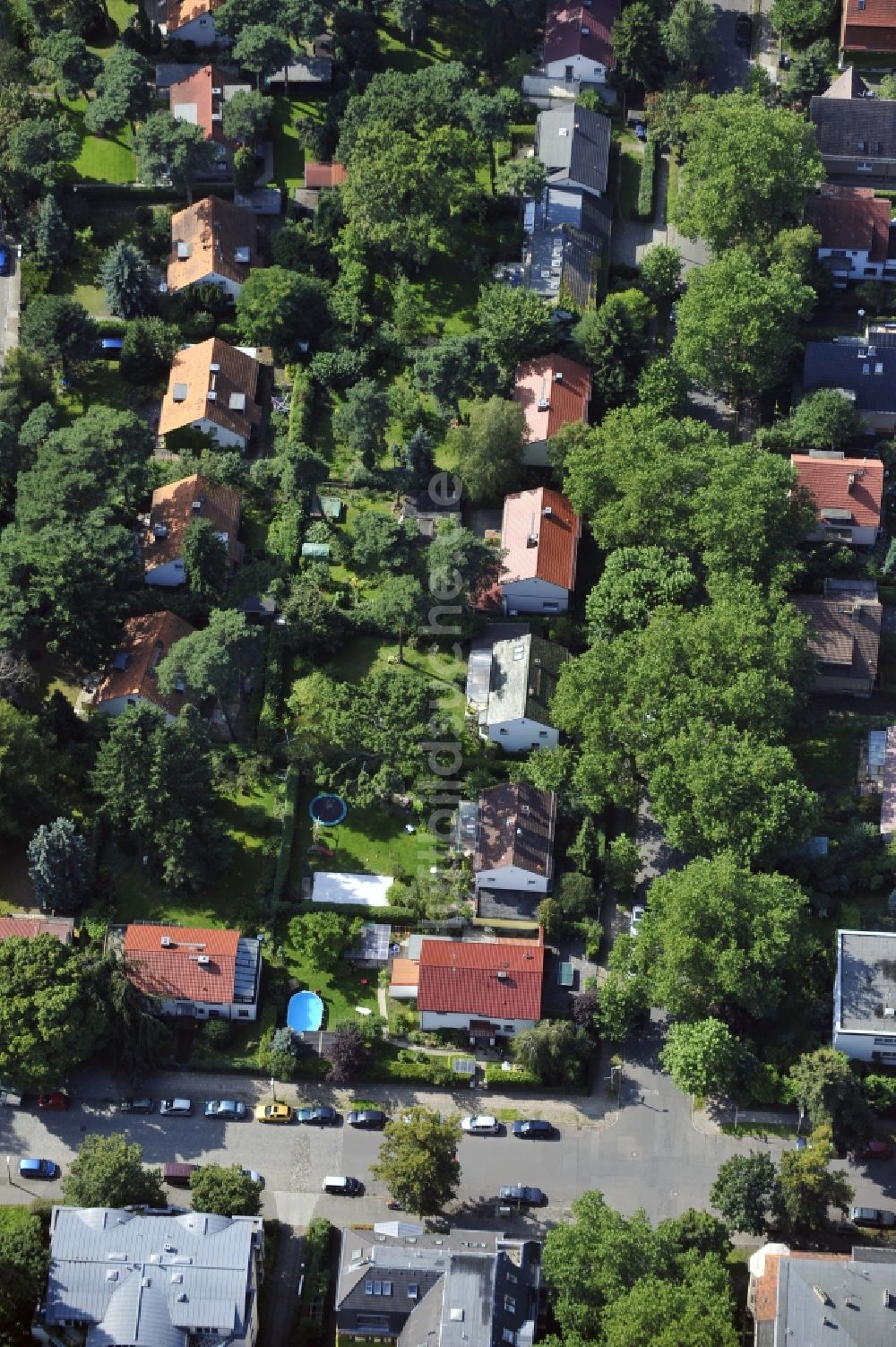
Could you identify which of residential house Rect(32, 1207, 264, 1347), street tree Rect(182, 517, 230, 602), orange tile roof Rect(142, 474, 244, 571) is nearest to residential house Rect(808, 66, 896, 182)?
orange tile roof Rect(142, 474, 244, 571)

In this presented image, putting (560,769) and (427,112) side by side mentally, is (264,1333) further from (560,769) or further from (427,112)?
(427,112)

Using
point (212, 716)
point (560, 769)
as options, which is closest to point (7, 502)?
Answer: point (212, 716)

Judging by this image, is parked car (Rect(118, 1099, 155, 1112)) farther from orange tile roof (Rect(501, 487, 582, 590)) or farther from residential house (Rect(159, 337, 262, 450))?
residential house (Rect(159, 337, 262, 450))

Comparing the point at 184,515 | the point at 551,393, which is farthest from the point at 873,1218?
the point at 184,515

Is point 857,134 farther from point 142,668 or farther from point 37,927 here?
point 37,927

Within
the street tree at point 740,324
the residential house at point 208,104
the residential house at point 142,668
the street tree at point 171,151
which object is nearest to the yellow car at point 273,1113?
the residential house at point 142,668

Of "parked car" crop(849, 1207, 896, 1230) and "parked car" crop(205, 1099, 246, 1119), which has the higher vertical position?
"parked car" crop(205, 1099, 246, 1119)
